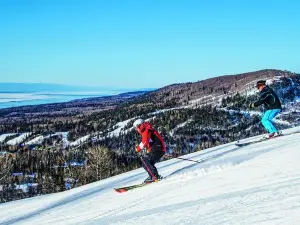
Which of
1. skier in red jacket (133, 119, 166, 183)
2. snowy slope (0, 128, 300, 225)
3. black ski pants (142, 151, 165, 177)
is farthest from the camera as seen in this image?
black ski pants (142, 151, 165, 177)

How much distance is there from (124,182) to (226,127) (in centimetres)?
18321

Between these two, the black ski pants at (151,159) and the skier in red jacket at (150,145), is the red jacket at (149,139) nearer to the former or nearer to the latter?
the skier in red jacket at (150,145)

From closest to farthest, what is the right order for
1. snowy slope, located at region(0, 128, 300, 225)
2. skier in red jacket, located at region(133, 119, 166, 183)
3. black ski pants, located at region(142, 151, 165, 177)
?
snowy slope, located at region(0, 128, 300, 225) < skier in red jacket, located at region(133, 119, 166, 183) < black ski pants, located at region(142, 151, 165, 177)

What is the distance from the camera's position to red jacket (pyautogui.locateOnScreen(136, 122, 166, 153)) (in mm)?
15289

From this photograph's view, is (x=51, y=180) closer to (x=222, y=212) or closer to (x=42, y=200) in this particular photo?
(x=42, y=200)

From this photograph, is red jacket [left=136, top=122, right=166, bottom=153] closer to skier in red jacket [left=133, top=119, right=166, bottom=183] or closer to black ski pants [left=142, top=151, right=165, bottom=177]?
skier in red jacket [left=133, top=119, right=166, bottom=183]

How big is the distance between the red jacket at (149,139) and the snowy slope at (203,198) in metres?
1.49

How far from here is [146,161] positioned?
52.8 ft

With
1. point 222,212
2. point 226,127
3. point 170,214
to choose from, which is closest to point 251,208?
point 222,212

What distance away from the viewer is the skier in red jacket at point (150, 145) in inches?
602

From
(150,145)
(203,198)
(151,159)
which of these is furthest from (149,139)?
(203,198)

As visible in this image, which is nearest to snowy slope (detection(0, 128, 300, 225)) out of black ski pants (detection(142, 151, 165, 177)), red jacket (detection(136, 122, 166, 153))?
black ski pants (detection(142, 151, 165, 177))

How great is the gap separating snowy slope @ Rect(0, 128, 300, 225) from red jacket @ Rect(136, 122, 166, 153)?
1.49m

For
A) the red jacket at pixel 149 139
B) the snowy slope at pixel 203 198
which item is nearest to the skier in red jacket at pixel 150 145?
the red jacket at pixel 149 139
